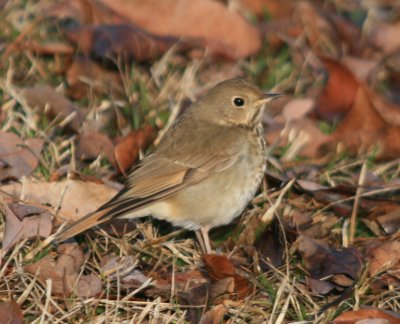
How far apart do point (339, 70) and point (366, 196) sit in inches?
52.1

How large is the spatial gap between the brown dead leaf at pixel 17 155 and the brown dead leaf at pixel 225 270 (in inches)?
54.8

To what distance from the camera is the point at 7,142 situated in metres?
5.51

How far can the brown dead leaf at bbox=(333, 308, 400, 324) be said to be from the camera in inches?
168

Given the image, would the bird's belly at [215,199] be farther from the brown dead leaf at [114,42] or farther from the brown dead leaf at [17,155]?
the brown dead leaf at [114,42]

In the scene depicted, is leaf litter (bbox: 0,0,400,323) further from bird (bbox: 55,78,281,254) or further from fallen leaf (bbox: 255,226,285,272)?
bird (bbox: 55,78,281,254)

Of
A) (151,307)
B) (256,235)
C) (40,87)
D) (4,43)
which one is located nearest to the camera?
(151,307)

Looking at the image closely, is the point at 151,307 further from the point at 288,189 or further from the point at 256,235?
the point at 288,189

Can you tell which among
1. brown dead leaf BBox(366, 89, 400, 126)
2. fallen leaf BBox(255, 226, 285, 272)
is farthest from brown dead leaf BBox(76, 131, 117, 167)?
brown dead leaf BBox(366, 89, 400, 126)

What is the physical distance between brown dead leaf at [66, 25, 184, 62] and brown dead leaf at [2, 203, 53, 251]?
76.8 inches

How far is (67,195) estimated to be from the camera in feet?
17.3

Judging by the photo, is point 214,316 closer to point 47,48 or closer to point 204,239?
point 204,239

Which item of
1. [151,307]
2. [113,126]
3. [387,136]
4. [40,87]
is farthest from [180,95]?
[151,307]

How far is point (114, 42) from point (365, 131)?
1934 mm

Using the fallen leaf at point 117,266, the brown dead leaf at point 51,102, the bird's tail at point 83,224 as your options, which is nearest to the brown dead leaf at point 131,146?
the brown dead leaf at point 51,102
